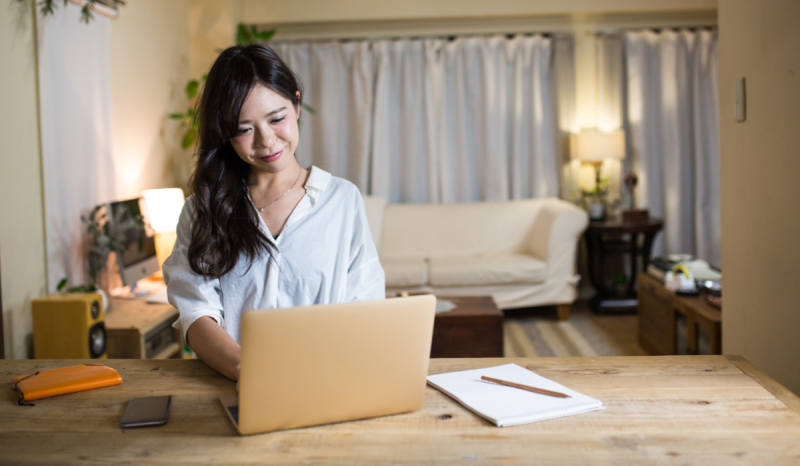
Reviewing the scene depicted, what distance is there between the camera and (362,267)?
1.39m

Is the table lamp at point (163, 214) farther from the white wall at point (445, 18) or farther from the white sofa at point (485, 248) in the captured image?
the white wall at point (445, 18)

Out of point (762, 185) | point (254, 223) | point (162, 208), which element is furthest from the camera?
point (162, 208)

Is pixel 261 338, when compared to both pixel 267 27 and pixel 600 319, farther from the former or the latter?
pixel 267 27

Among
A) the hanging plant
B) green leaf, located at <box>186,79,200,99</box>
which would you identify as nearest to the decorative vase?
green leaf, located at <box>186,79,200,99</box>

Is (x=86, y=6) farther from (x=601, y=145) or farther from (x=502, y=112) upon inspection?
(x=601, y=145)

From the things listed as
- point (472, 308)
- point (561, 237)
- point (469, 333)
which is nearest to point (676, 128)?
point (561, 237)

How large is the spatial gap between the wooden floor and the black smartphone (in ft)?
8.68

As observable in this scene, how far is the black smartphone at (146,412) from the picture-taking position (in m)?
0.96

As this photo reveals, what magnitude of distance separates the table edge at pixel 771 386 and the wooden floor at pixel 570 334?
2303mm

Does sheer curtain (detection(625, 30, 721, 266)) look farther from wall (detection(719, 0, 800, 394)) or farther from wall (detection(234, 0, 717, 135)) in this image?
wall (detection(719, 0, 800, 394))

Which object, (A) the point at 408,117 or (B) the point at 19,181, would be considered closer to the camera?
(B) the point at 19,181

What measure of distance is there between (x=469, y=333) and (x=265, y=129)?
203 centimetres

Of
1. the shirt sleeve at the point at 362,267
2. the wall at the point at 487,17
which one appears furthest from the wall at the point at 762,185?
the wall at the point at 487,17

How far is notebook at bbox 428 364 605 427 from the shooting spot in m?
0.95
